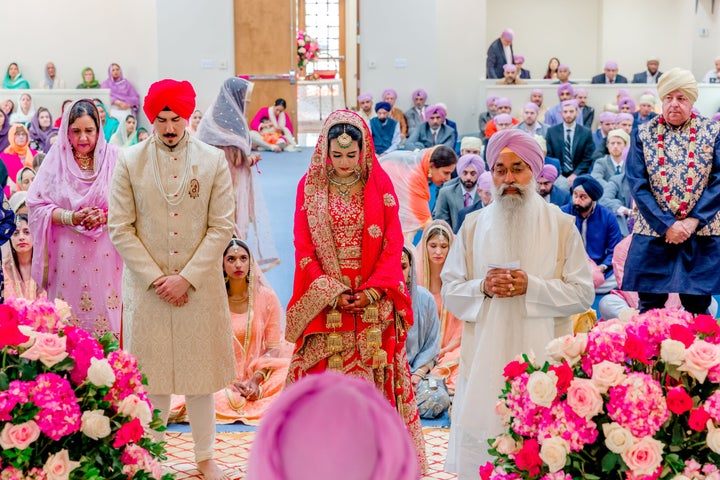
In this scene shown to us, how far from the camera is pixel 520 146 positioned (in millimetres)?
3395

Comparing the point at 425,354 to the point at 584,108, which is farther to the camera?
the point at 584,108

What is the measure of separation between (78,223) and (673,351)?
2.83 metres

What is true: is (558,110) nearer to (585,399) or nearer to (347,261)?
(347,261)

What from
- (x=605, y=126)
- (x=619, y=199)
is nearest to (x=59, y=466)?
(x=619, y=199)

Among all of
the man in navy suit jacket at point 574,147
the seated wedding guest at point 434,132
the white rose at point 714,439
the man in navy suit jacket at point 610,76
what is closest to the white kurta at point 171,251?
the white rose at point 714,439

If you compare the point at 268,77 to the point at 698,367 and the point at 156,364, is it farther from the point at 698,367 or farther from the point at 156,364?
the point at 698,367

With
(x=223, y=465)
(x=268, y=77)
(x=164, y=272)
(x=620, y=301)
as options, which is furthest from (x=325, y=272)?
(x=268, y=77)

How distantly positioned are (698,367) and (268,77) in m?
13.3

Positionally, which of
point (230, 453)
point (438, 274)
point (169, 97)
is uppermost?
point (169, 97)

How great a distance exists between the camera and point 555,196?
7.66 meters

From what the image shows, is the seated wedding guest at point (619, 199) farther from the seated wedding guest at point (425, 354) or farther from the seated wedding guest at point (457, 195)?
the seated wedding guest at point (425, 354)

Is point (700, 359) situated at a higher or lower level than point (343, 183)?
lower

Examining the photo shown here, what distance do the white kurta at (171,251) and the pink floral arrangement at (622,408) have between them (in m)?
1.56

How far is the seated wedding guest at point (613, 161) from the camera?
8977mm
